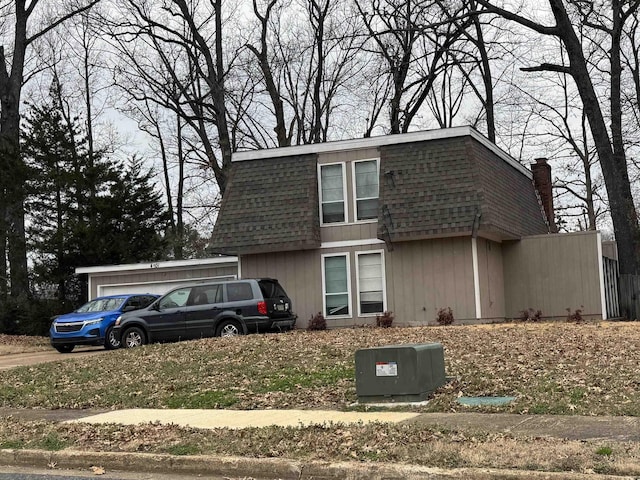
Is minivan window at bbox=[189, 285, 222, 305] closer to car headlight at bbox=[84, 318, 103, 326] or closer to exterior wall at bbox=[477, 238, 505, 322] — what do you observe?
car headlight at bbox=[84, 318, 103, 326]

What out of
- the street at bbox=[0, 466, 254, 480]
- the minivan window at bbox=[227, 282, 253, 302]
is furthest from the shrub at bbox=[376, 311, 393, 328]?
the street at bbox=[0, 466, 254, 480]

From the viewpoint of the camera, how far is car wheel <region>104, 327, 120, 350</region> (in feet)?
75.5

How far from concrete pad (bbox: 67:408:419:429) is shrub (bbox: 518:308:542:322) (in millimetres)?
15817

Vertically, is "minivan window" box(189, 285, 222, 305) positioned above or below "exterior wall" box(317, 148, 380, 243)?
below

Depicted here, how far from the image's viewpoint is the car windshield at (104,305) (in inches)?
971

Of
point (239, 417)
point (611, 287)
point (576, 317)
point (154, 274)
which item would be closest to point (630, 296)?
point (611, 287)

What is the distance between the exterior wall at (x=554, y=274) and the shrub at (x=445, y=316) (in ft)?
11.6

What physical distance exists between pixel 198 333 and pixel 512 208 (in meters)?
10.8

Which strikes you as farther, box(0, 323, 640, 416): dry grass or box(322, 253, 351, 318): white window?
box(322, 253, 351, 318): white window

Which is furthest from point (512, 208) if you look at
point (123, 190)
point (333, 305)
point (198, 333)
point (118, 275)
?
point (123, 190)

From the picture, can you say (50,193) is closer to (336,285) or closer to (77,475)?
(336,285)

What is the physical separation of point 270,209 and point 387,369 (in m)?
14.3

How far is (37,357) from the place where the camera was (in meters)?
23.3

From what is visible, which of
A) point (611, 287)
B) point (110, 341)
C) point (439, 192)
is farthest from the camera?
point (611, 287)
